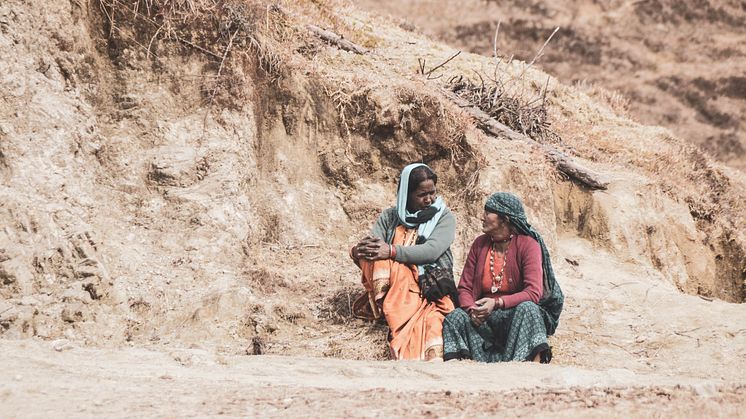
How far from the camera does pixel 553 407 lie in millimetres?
3988

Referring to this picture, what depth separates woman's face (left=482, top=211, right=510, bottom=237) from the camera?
6.03m

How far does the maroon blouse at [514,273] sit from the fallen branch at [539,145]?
133 inches

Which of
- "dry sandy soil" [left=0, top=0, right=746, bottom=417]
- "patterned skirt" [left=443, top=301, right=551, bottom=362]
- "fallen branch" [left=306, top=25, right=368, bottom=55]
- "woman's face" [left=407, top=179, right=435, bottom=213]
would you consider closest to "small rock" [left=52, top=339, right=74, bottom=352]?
"dry sandy soil" [left=0, top=0, right=746, bottom=417]

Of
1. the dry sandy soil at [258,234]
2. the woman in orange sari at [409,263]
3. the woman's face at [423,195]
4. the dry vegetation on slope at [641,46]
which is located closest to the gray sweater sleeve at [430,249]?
the woman in orange sari at [409,263]

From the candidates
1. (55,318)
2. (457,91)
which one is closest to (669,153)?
(457,91)

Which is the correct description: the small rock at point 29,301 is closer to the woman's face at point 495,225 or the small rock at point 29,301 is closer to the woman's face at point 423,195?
the woman's face at point 423,195

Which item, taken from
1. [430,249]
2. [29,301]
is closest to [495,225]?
[430,249]

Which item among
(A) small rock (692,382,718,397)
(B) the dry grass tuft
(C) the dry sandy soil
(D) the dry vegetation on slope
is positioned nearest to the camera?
(A) small rock (692,382,718,397)

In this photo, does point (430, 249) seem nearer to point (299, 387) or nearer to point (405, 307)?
point (405, 307)

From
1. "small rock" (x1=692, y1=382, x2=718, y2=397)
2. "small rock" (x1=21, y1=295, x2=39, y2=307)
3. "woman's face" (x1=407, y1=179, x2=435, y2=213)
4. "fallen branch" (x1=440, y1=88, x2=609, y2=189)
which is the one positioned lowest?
"small rock" (x1=692, y1=382, x2=718, y2=397)

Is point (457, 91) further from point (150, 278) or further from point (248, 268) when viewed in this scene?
point (150, 278)

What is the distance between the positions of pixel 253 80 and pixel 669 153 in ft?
21.4

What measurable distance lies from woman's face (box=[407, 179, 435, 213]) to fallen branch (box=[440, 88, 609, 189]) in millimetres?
3103

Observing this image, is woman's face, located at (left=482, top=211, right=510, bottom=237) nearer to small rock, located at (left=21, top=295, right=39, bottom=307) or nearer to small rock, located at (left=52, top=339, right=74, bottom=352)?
small rock, located at (left=52, top=339, right=74, bottom=352)
